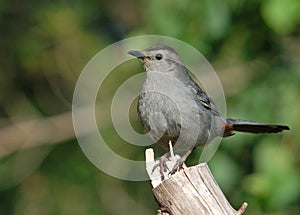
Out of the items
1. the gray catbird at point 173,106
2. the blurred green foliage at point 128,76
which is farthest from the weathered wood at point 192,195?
the blurred green foliage at point 128,76

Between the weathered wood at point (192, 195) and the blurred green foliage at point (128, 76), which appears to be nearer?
the weathered wood at point (192, 195)

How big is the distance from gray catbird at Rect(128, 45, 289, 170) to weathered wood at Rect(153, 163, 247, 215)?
0.80 meters

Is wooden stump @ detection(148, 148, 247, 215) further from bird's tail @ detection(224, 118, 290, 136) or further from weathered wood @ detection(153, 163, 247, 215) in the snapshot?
bird's tail @ detection(224, 118, 290, 136)

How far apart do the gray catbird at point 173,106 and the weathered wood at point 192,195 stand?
80cm

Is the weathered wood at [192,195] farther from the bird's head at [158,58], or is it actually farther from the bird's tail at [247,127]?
the bird's tail at [247,127]

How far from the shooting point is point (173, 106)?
4.33m

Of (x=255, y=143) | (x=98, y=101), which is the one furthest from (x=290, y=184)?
(x=98, y=101)

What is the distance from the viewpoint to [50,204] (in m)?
7.52

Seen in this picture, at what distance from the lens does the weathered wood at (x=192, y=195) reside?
324 cm

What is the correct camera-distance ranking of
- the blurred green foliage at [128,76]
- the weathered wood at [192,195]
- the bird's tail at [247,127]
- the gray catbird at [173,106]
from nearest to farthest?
1. the weathered wood at [192,195]
2. the gray catbird at [173,106]
3. the bird's tail at [247,127]
4. the blurred green foliage at [128,76]

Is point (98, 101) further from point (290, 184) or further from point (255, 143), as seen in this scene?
point (290, 184)

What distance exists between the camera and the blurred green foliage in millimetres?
5273

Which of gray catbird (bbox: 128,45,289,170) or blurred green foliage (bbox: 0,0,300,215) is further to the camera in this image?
blurred green foliage (bbox: 0,0,300,215)

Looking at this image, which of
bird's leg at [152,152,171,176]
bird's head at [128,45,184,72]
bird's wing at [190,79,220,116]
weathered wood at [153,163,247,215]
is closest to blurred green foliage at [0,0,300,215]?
bird's wing at [190,79,220,116]
